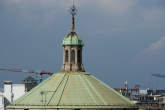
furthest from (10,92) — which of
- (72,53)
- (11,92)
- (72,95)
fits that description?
(72,95)

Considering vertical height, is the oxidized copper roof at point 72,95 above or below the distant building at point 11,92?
below

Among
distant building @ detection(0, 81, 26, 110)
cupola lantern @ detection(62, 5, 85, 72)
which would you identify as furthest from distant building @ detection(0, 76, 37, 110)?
cupola lantern @ detection(62, 5, 85, 72)

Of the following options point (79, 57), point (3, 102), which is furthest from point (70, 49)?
point (3, 102)

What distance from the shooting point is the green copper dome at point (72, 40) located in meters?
108

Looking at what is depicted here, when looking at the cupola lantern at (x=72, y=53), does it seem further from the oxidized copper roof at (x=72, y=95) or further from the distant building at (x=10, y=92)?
the distant building at (x=10, y=92)

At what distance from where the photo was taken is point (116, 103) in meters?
104

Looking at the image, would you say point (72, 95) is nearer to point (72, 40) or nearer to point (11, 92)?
point (72, 40)

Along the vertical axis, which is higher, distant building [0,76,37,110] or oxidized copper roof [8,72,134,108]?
distant building [0,76,37,110]

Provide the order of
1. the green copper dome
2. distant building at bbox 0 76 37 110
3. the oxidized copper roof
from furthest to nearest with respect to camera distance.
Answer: distant building at bbox 0 76 37 110 < the green copper dome < the oxidized copper roof

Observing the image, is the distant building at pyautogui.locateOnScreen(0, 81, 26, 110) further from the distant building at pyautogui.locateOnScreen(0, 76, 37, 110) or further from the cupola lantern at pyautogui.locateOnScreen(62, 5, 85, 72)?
the cupola lantern at pyautogui.locateOnScreen(62, 5, 85, 72)

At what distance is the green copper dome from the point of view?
108m

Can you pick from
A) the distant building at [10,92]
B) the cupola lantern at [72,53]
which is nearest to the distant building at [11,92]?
the distant building at [10,92]

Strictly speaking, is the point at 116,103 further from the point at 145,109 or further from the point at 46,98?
the point at 145,109

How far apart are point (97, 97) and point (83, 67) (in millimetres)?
7919
